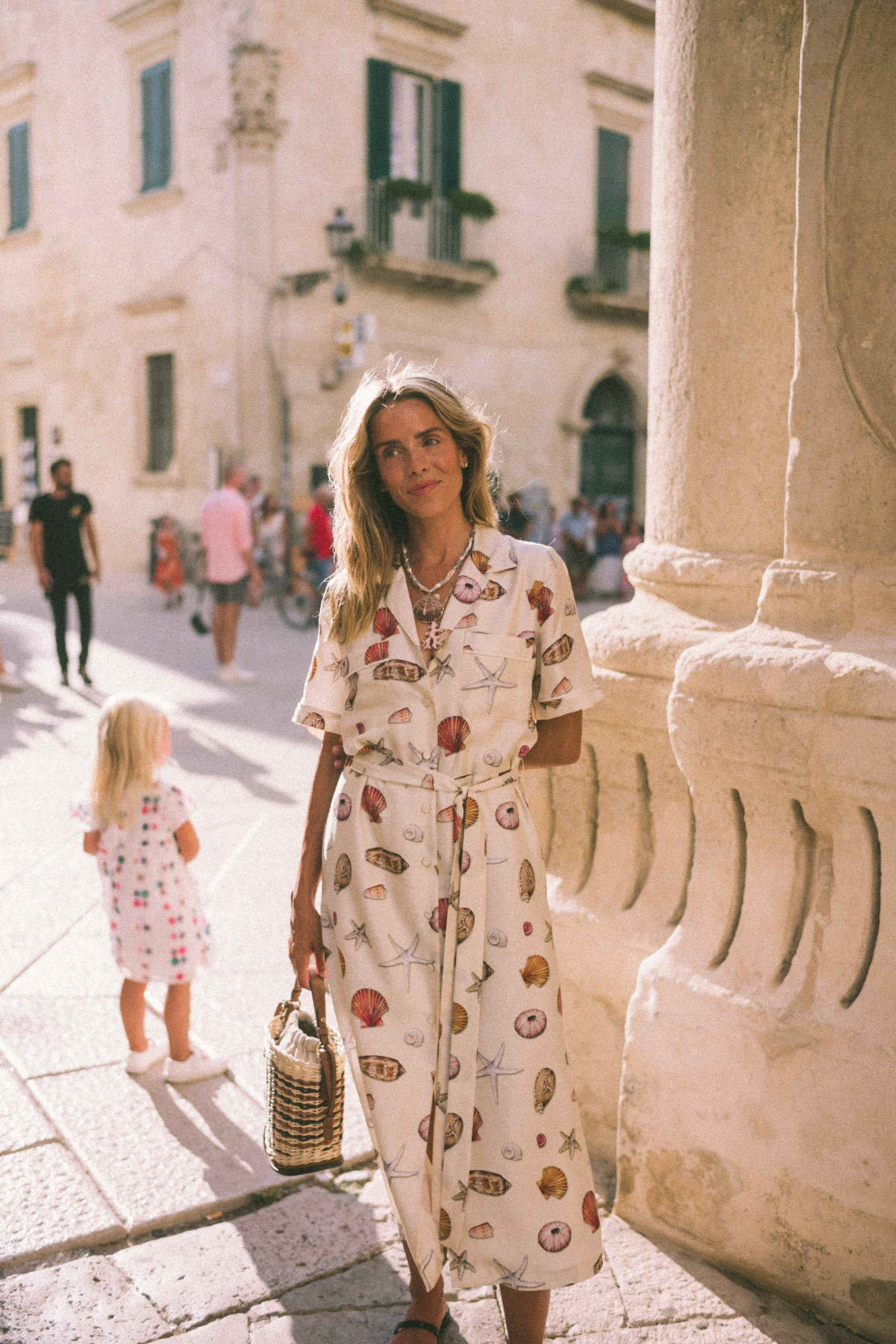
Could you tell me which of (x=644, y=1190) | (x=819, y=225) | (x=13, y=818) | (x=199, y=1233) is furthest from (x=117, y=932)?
(x=13, y=818)

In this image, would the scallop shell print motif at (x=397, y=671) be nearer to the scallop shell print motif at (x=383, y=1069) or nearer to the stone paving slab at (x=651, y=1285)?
the scallop shell print motif at (x=383, y=1069)

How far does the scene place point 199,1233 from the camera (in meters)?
2.59

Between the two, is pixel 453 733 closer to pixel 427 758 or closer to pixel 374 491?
pixel 427 758

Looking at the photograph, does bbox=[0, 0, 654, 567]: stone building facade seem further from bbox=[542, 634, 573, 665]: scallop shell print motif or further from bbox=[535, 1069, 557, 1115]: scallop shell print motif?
bbox=[535, 1069, 557, 1115]: scallop shell print motif

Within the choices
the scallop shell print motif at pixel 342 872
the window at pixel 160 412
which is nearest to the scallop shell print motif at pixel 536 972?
the scallop shell print motif at pixel 342 872

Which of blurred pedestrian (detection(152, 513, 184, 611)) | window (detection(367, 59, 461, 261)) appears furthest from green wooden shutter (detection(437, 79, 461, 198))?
blurred pedestrian (detection(152, 513, 184, 611))

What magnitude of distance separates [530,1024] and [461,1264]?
44 centimetres

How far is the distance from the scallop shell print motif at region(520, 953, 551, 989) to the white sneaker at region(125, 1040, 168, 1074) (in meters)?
1.49

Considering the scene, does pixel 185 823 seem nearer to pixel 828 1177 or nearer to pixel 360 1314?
pixel 360 1314

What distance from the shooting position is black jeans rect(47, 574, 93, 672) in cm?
928

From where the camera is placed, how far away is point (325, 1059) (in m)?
2.23

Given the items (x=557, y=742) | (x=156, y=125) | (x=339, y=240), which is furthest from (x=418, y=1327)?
(x=156, y=125)

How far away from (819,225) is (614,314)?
761 inches

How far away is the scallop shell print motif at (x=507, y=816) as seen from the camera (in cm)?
213
